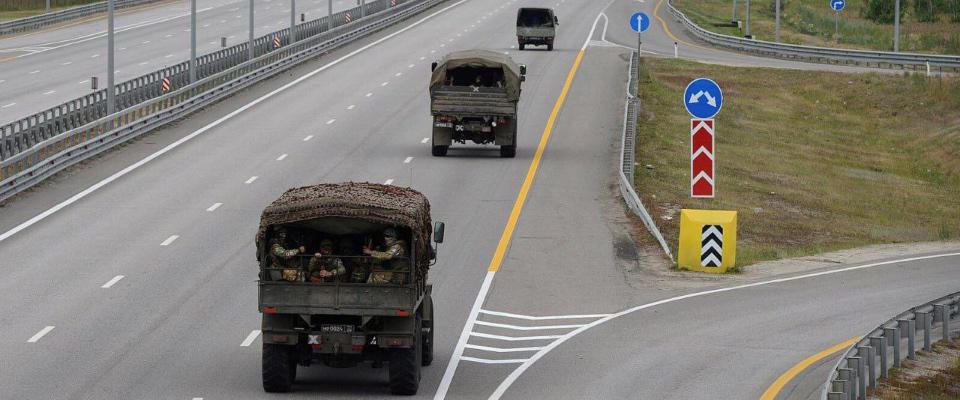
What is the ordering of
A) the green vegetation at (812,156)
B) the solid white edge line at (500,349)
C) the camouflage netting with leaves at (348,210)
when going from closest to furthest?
the camouflage netting with leaves at (348,210) → the solid white edge line at (500,349) → the green vegetation at (812,156)

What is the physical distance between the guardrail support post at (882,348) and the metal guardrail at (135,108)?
2193cm

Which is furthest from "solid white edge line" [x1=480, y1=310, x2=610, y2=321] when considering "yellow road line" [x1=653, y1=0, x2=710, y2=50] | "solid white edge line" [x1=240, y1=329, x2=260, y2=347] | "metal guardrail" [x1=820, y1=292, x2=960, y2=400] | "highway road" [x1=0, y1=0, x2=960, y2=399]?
"yellow road line" [x1=653, y1=0, x2=710, y2=50]

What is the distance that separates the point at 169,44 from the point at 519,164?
1673 inches

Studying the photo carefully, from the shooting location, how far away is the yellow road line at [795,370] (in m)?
21.2

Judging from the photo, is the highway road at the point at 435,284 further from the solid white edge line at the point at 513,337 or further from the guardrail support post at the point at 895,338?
the guardrail support post at the point at 895,338

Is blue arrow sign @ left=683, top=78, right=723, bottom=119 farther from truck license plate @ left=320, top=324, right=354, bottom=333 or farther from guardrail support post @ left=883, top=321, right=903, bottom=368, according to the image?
truck license plate @ left=320, top=324, right=354, bottom=333

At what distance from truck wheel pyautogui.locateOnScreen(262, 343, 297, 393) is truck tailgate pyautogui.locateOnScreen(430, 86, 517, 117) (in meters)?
25.0

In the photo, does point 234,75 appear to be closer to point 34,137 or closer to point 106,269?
point 34,137

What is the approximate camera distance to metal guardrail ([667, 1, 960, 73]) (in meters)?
Answer: 76.8

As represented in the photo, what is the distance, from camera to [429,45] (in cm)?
8088

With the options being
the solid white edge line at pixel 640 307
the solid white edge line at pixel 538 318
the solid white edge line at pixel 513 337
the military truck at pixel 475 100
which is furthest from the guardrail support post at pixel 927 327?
the military truck at pixel 475 100

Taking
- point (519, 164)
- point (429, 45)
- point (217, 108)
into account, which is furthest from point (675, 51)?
point (519, 164)

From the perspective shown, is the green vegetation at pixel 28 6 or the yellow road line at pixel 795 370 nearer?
the yellow road line at pixel 795 370

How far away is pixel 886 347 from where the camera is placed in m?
22.3
